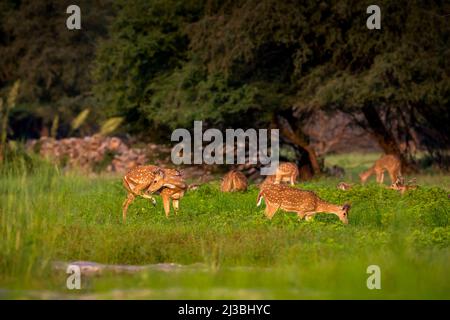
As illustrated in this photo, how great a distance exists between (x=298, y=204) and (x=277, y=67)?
48.7ft

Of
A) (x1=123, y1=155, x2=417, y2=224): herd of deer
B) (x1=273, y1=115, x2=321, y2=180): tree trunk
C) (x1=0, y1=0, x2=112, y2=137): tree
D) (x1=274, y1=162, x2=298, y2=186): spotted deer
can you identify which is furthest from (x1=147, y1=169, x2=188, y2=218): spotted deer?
(x1=0, y1=0, x2=112, y2=137): tree

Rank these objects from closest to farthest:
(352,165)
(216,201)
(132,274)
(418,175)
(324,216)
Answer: (132,274)
(324,216)
(216,201)
(418,175)
(352,165)

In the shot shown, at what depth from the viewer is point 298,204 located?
15.9 metres

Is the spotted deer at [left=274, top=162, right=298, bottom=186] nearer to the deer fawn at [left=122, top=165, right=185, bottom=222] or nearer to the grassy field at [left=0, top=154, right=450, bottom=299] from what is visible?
the grassy field at [left=0, top=154, right=450, bottom=299]

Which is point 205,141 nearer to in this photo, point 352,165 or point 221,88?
point 221,88

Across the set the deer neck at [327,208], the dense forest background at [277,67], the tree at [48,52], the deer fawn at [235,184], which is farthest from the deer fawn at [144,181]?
the tree at [48,52]

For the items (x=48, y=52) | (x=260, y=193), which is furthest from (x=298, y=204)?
(x=48, y=52)

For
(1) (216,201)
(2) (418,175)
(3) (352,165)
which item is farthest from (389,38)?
(3) (352,165)

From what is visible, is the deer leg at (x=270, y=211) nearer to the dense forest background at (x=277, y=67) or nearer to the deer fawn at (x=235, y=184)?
the deer fawn at (x=235, y=184)

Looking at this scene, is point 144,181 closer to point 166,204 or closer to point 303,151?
point 166,204

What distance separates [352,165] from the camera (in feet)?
138

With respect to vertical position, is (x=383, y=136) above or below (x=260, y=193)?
above

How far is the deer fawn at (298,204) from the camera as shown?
15.9 meters
